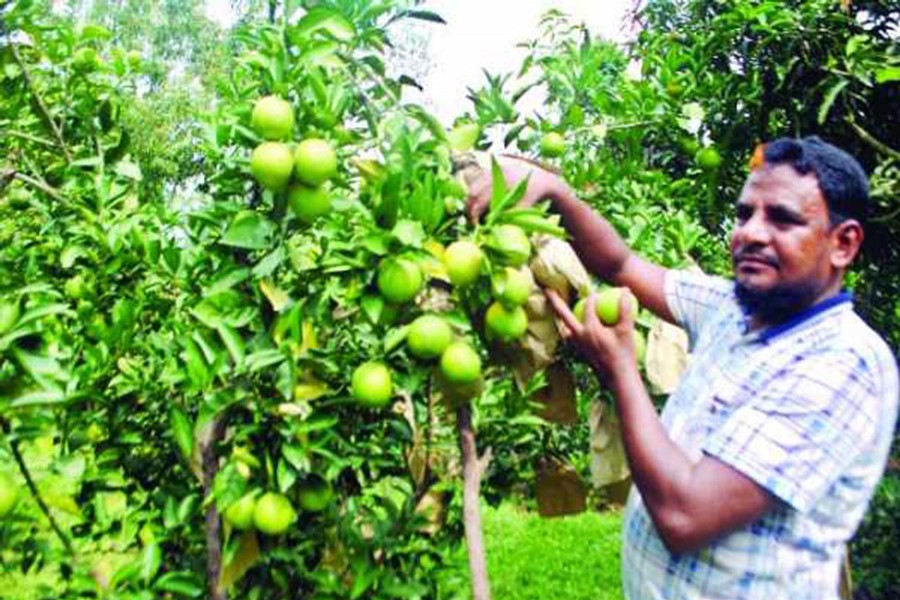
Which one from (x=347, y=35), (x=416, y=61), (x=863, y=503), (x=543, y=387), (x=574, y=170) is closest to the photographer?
(x=347, y=35)

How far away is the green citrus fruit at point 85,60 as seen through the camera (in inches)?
80.5

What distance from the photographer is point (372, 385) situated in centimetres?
136

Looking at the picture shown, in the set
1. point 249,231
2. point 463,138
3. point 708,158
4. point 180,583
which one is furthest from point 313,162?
point 708,158

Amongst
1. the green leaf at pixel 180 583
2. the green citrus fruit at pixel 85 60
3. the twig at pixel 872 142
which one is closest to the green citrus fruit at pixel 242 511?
the green leaf at pixel 180 583

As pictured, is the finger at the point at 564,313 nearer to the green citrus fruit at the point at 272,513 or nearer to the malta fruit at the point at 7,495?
the green citrus fruit at the point at 272,513

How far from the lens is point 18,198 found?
2008mm

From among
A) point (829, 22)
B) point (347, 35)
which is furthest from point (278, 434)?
point (829, 22)

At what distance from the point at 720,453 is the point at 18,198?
153 cm

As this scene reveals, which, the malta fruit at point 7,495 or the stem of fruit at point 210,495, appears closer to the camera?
the malta fruit at point 7,495

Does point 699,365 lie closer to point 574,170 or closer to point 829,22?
point 574,170

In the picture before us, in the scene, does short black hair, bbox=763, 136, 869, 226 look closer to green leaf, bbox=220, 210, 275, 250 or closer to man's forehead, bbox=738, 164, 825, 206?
man's forehead, bbox=738, 164, 825, 206

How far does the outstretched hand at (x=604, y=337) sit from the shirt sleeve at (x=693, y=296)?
459 mm

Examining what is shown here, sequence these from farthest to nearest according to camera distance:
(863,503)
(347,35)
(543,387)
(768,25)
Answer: (768,25)
(543,387)
(863,503)
(347,35)

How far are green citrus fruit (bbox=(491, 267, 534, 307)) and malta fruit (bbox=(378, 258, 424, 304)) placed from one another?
0.41 ft
